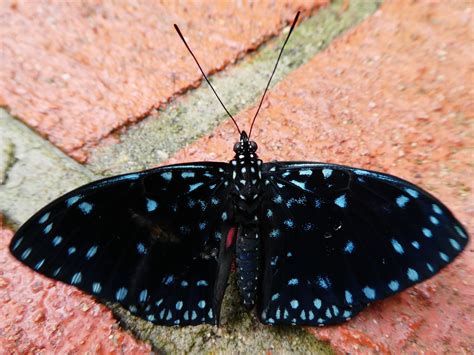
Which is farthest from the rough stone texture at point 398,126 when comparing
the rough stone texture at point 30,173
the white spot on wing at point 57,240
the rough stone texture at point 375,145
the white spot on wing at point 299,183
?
the white spot on wing at point 57,240

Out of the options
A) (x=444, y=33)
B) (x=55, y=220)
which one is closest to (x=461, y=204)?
(x=444, y=33)

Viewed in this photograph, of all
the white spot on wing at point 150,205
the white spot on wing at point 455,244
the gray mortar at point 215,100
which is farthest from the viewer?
the gray mortar at point 215,100

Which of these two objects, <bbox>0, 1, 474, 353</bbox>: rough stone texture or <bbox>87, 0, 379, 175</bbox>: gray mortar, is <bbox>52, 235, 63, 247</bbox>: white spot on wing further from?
<bbox>87, 0, 379, 175</bbox>: gray mortar

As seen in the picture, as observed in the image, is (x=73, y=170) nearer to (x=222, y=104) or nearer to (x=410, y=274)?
(x=222, y=104)

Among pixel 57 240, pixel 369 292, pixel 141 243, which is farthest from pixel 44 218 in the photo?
pixel 369 292

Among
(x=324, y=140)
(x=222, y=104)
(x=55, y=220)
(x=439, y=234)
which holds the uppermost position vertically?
(x=55, y=220)

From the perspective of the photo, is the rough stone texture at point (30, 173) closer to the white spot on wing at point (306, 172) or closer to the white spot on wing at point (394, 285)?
the white spot on wing at point (306, 172)

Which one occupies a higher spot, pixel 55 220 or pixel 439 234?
pixel 55 220
